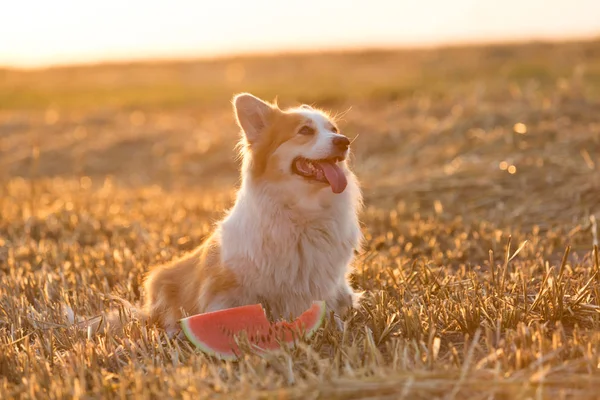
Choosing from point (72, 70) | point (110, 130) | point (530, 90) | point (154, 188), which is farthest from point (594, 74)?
point (72, 70)

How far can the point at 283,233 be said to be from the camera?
4.29 metres

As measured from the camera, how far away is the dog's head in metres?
4.33

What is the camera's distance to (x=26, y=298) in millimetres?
4883

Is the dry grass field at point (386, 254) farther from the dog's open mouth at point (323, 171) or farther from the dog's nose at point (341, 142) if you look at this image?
the dog's nose at point (341, 142)

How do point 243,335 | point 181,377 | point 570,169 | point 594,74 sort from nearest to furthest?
point 181,377 < point 243,335 < point 570,169 < point 594,74

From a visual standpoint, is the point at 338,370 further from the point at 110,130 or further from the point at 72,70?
the point at 72,70

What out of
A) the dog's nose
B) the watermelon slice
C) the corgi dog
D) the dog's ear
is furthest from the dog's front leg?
the dog's ear

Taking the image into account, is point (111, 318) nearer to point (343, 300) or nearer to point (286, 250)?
point (286, 250)

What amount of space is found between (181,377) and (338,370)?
2.14 feet

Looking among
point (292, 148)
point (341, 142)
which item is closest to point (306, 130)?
point (292, 148)

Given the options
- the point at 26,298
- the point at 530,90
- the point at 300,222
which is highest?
the point at 530,90

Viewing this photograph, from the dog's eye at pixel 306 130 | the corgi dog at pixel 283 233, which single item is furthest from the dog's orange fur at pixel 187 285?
the dog's eye at pixel 306 130

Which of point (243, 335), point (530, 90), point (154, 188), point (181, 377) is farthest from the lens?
point (530, 90)

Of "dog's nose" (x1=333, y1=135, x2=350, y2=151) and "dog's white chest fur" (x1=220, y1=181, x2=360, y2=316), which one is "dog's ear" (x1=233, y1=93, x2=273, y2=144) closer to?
"dog's white chest fur" (x1=220, y1=181, x2=360, y2=316)
